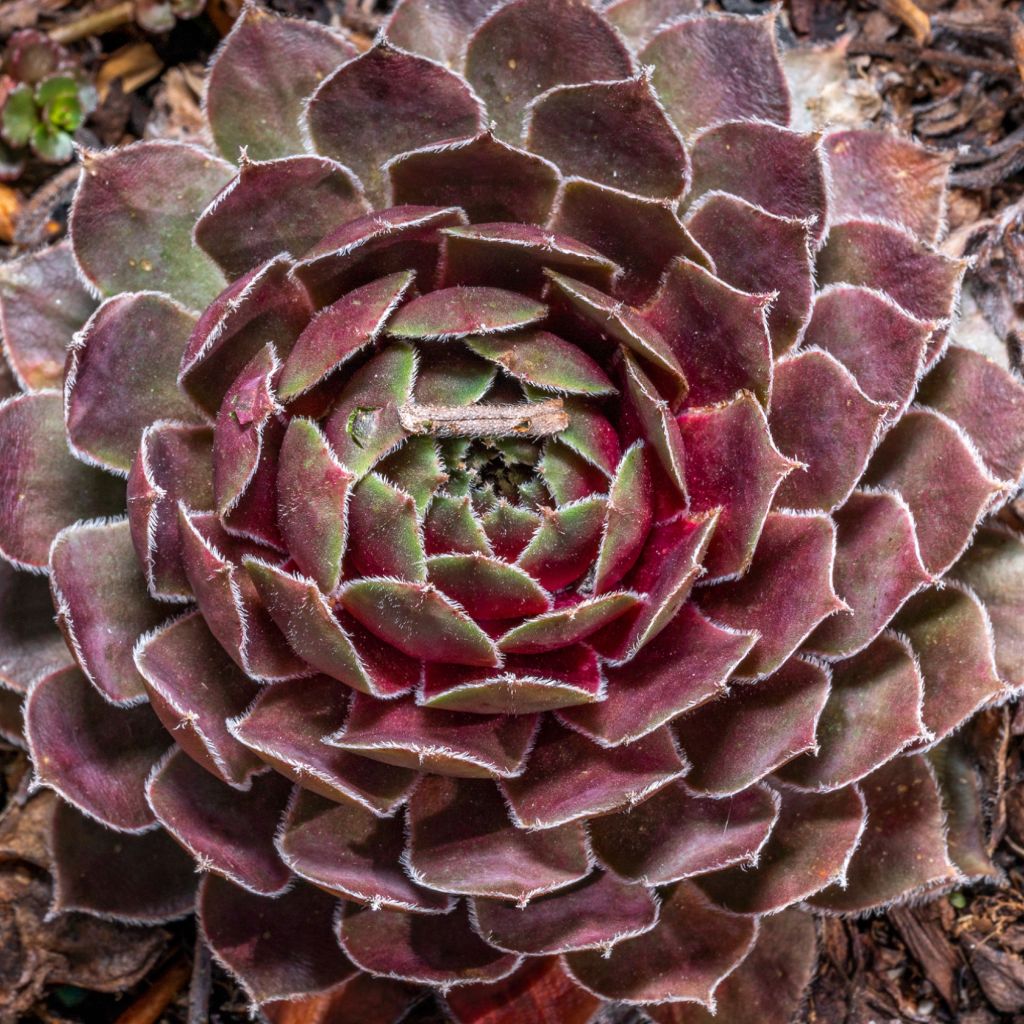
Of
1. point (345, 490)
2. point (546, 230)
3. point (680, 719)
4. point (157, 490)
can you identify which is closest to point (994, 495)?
point (680, 719)

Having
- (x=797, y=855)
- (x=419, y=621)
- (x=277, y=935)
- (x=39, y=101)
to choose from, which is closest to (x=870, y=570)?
(x=797, y=855)

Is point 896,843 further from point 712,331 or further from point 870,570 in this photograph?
point 712,331

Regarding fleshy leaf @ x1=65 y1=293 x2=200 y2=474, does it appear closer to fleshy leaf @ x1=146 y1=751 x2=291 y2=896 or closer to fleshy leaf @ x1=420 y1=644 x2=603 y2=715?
fleshy leaf @ x1=146 y1=751 x2=291 y2=896

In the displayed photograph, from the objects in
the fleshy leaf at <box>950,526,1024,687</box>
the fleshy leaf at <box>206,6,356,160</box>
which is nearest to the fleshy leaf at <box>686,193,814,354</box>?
the fleshy leaf at <box>950,526,1024,687</box>

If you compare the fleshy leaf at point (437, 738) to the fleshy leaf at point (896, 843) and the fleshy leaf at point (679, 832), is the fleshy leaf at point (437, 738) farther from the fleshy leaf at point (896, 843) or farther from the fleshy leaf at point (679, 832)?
the fleshy leaf at point (896, 843)

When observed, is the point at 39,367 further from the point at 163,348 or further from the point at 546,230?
the point at 546,230

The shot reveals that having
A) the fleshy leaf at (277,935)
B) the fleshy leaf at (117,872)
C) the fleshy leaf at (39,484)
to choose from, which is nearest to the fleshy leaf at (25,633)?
the fleshy leaf at (39,484)
